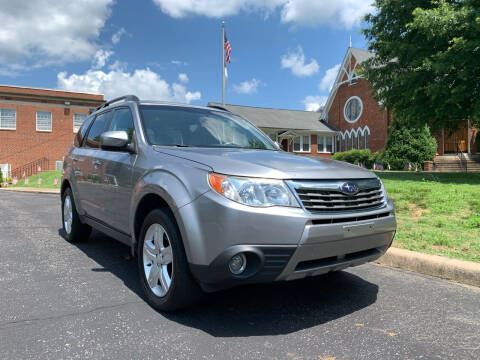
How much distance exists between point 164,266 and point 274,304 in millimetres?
1021

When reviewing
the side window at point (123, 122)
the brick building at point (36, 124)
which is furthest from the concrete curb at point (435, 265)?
the brick building at point (36, 124)

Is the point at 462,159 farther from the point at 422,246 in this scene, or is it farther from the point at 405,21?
the point at 422,246

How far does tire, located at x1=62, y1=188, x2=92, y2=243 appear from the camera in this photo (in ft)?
18.5

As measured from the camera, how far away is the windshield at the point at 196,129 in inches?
156

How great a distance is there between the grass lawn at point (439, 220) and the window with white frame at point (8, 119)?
3181 cm

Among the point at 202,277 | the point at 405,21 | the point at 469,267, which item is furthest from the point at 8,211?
the point at 405,21

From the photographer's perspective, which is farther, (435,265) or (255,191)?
(435,265)

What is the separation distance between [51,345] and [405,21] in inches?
623

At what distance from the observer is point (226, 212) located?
2699mm

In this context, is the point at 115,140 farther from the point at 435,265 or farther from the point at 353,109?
the point at 353,109

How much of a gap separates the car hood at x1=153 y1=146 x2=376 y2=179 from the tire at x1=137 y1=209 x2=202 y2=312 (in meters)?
0.56

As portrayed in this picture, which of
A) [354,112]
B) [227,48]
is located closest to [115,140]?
[227,48]

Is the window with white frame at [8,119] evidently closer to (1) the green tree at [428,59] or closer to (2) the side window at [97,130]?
(1) the green tree at [428,59]

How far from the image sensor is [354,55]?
32.7m
